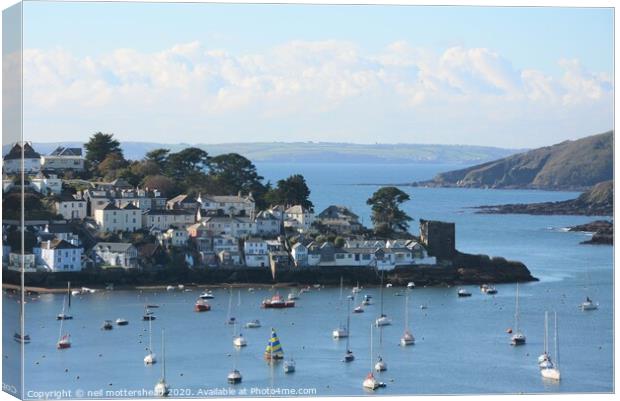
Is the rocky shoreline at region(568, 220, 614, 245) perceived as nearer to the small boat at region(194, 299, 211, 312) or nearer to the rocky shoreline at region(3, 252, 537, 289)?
the rocky shoreline at region(3, 252, 537, 289)

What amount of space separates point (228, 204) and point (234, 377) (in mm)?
11971

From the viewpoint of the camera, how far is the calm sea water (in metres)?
16.9

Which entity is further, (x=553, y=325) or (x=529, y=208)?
(x=529, y=208)

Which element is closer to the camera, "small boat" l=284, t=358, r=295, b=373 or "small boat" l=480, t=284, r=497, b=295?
"small boat" l=284, t=358, r=295, b=373

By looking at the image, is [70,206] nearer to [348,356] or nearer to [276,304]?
[276,304]

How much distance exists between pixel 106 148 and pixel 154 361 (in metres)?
12.0

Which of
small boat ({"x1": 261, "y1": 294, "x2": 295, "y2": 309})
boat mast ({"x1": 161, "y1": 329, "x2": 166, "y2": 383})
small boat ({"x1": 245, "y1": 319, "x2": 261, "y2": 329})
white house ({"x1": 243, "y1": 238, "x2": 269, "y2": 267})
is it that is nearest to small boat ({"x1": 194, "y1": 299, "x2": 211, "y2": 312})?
small boat ({"x1": 261, "y1": 294, "x2": 295, "y2": 309})

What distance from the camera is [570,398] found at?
1556cm

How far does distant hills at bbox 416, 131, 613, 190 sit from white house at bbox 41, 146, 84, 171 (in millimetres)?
8203

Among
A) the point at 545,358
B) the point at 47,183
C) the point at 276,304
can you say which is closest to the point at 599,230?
the point at 276,304

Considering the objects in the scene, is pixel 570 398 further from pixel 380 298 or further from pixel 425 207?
pixel 425 207

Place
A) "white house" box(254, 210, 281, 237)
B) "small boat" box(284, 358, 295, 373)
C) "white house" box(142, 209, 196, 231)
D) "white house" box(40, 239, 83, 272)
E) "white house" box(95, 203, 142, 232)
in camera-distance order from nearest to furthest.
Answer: "small boat" box(284, 358, 295, 373), "white house" box(40, 239, 83, 272), "white house" box(95, 203, 142, 232), "white house" box(142, 209, 196, 231), "white house" box(254, 210, 281, 237)

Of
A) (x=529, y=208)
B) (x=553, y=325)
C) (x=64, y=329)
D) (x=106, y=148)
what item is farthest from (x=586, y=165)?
(x=64, y=329)

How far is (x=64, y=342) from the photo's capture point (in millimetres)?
19672
